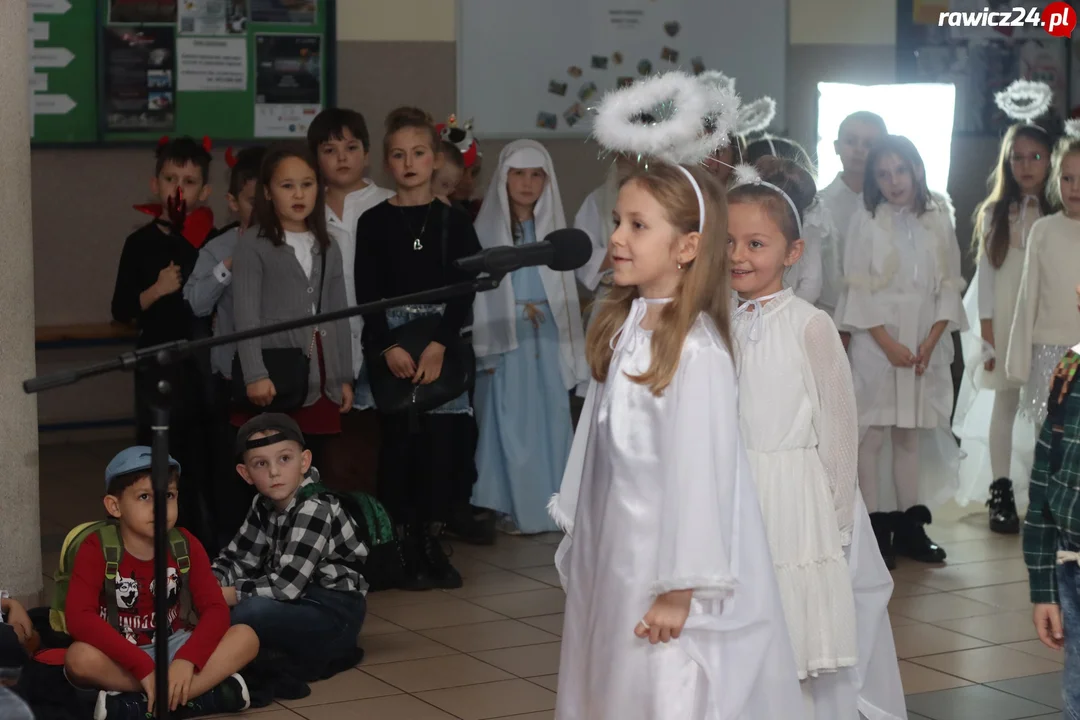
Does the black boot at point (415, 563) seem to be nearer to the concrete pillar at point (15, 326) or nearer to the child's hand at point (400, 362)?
the child's hand at point (400, 362)

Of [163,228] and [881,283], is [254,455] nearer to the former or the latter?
[163,228]

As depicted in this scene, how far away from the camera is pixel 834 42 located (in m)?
9.03

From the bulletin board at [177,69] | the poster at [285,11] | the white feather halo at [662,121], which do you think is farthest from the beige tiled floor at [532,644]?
the poster at [285,11]

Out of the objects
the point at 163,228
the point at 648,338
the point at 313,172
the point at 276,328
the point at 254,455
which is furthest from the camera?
the point at 163,228

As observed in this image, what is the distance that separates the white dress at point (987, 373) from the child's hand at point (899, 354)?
2.04ft

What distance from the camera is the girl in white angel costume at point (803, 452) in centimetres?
320

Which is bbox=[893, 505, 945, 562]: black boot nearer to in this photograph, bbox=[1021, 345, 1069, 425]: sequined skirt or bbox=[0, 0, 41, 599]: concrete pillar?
bbox=[1021, 345, 1069, 425]: sequined skirt

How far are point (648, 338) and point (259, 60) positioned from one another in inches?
214

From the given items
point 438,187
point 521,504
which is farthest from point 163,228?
point 521,504

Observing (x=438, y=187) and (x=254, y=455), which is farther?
(x=438, y=187)

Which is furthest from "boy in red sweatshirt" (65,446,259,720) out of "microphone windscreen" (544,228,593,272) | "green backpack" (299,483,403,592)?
"microphone windscreen" (544,228,593,272)

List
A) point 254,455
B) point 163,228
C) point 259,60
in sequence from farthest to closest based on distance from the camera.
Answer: point 259,60, point 163,228, point 254,455

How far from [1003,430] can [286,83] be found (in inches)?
156

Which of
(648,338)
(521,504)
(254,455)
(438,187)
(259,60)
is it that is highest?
(259,60)
